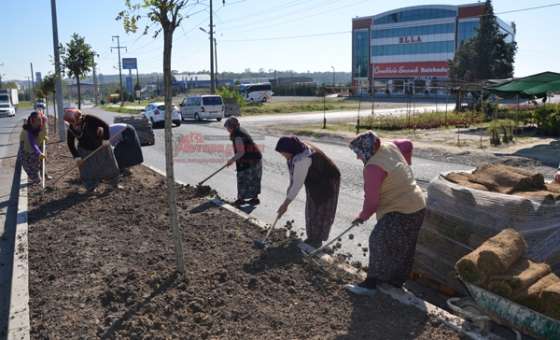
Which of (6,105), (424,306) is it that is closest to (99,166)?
(424,306)

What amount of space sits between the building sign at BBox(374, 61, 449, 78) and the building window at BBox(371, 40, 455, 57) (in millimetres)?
1531

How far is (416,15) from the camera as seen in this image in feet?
226

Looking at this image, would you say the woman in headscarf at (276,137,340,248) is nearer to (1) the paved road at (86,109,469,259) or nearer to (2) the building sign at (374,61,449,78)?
(1) the paved road at (86,109,469,259)

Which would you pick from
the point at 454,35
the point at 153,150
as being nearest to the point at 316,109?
the point at 153,150

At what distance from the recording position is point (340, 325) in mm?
3541

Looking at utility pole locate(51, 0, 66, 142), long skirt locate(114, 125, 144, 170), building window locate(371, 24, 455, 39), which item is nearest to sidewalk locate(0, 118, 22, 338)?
long skirt locate(114, 125, 144, 170)

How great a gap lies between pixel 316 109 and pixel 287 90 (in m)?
36.1

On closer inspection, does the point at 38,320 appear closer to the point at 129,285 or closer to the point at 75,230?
the point at 129,285

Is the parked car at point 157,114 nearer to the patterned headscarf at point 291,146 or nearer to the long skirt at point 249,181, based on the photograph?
the long skirt at point 249,181

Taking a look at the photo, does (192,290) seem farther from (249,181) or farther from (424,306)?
(249,181)

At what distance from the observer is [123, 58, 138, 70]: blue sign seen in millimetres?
106056

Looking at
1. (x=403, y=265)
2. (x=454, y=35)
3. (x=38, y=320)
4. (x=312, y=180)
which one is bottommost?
(x=38, y=320)

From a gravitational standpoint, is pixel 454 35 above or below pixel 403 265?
above

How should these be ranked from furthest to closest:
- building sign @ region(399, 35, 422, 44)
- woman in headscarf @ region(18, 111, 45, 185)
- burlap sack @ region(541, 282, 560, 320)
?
building sign @ region(399, 35, 422, 44)
woman in headscarf @ region(18, 111, 45, 185)
burlap sack @ region(541, 282, 560, 320)
